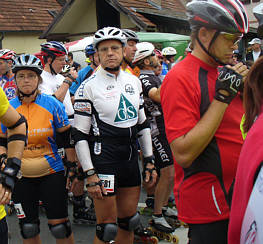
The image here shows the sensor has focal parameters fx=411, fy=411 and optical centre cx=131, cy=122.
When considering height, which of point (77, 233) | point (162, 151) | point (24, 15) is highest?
point (24, 15)

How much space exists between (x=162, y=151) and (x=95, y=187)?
1791 millimetres

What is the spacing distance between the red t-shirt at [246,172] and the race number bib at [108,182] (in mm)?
2381

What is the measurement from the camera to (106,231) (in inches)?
150

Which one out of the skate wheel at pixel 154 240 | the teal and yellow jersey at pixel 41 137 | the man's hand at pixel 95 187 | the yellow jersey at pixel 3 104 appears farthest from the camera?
the skate wheel at pixel 154 240

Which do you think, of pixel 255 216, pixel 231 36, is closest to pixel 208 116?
pixel 231 36

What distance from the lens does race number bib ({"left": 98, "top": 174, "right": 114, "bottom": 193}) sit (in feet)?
12.5

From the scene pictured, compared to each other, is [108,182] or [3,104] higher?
[3,104]

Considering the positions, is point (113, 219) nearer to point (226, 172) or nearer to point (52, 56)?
point (226, 172)

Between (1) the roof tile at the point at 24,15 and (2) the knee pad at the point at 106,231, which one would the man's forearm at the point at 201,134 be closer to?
(2) the knee pad at the point at 106,231

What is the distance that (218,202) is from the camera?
236 centimetres

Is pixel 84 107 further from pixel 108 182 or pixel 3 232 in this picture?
pixel 3 232

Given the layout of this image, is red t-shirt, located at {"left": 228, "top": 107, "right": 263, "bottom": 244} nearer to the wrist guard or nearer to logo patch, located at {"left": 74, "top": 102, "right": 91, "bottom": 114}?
the wrist guard

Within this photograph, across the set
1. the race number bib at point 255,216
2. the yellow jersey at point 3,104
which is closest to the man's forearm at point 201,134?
the race number bib at point 255,216

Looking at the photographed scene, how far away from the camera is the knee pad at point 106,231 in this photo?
3.81m
